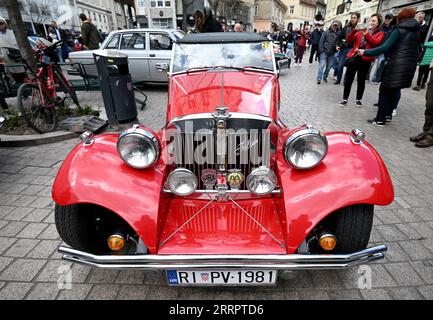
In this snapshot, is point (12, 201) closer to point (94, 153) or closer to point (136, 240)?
point (94, 153)

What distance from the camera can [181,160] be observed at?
214cm

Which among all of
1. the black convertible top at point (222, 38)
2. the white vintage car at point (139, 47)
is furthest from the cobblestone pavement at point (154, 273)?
the white vintage car at point (139, 47)

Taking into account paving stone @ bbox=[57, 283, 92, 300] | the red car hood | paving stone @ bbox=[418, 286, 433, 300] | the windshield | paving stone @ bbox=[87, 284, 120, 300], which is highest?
the windshield

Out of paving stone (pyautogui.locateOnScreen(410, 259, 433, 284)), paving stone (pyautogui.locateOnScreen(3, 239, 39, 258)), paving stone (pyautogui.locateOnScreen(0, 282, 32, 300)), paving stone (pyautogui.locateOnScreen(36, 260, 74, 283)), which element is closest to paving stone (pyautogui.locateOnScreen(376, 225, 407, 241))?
paving stone (pyautogui.locateOnScreen(410, 259, 433, 284))

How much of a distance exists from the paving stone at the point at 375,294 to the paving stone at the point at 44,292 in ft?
7.82

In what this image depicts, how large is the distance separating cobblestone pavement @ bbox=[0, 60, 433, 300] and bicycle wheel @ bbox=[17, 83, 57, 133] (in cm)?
63

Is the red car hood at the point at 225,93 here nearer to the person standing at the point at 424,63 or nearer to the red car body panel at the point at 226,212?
the red car body panel at the point at 226,212

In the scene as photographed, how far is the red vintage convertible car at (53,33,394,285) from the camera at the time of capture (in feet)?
5.39

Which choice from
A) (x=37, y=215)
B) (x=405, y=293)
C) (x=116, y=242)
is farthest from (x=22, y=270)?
(x=405, y=293)

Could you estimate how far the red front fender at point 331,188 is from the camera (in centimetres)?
168

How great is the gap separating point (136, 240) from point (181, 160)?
72cm

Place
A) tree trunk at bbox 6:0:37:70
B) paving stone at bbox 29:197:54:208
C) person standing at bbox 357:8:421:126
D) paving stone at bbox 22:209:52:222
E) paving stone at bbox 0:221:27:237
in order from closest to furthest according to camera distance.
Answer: paving stone at bbox 0:221:27:237 → paving stone at bbox 22:209:52:222 → paving stone at bbox 29:197:54:208 → person standing at bbox 357:8:421:126 → tree trunk at bbox 6:0:37:70

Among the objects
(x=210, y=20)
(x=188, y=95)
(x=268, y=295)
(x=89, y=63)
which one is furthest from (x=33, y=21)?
(x=268, y=295)

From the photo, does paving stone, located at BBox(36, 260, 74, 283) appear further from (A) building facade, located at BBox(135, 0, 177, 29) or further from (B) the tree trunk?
(A) building facade, located at BBox(135, 0, 177, 29)
